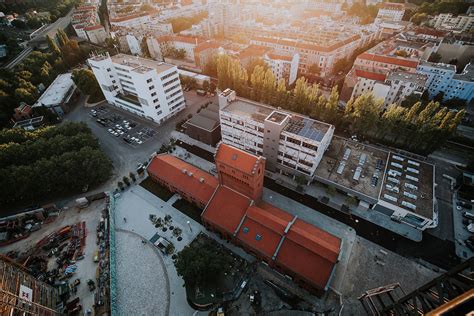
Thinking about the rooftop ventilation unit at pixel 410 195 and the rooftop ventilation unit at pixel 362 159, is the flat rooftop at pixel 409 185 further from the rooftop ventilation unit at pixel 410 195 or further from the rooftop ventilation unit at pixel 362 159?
the rooftop ventilation unit at pixel 362 159

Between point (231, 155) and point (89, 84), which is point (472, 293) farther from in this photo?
point (89, 84)

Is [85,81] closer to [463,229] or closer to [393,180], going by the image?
[393,180]

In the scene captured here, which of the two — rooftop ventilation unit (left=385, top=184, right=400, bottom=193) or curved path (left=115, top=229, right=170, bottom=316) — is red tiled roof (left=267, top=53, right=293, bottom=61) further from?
curved path (left=115, top=229, right=170, bottom=316)

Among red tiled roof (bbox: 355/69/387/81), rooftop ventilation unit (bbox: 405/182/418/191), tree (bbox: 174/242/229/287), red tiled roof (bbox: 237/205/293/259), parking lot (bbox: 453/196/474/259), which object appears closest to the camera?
tree (bbox: 174/242/229/287)

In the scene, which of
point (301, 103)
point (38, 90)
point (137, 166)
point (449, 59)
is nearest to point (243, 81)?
point (301, 103)

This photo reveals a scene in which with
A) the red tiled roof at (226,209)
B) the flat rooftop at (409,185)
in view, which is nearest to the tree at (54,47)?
the red tiled roof at (226,209)

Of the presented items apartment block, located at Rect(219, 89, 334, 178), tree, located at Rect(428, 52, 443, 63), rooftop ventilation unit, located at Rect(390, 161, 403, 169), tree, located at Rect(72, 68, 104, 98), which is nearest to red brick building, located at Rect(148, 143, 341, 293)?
apartment block, located at Rect(219, 89, 334, 178)
